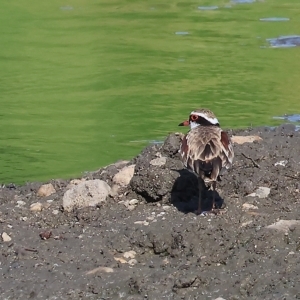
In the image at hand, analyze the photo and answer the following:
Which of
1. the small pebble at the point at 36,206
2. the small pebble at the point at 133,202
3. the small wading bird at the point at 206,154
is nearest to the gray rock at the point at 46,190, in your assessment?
the small pebble at the point at 36,206

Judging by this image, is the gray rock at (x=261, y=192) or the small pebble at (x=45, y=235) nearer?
the small pebble at (x=45, y=235)

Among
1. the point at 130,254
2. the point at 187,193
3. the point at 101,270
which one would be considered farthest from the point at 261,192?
the point at 101,270

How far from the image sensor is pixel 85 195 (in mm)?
7457

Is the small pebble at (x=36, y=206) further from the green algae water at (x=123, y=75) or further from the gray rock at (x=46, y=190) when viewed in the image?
the green algae water at (x=123, y=75)

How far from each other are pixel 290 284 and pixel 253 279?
0.25 meters

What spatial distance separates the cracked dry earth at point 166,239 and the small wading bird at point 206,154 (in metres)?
0.34

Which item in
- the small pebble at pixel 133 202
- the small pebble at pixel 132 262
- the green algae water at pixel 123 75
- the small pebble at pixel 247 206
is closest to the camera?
the small pebble at pixel 132 262

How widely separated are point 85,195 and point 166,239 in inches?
53.2

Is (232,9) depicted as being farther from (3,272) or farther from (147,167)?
(3,272)

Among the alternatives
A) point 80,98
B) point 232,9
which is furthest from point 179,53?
point 232,9

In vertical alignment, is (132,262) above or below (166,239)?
below

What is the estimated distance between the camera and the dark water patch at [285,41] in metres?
16.4

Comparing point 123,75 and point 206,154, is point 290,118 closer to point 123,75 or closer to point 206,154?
point 123,75

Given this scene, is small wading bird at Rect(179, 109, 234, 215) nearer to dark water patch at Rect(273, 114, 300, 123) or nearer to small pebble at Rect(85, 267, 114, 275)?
small pebble at Rect(85, 267, 114, 275)
